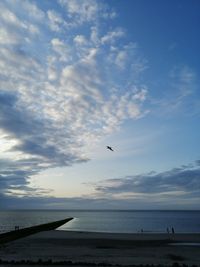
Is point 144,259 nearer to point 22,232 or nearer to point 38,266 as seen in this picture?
point 38,266

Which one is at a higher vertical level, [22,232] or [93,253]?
[22,232]

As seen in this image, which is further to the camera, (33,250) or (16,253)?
(33,250)

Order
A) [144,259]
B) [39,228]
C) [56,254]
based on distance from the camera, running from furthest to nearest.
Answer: [39,228] → [56,254] → [144,259]

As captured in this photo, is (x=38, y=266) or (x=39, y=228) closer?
(x=38, y=266)

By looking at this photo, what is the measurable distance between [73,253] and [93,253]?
5.04 feet

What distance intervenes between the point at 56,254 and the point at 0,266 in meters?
7.71

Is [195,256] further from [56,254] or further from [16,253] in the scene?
[16,253]

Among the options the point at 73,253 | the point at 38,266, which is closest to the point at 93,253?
the point at 73,253

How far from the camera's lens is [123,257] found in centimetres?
2517

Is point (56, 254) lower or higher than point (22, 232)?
lower

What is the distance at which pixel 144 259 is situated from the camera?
24.5 meters

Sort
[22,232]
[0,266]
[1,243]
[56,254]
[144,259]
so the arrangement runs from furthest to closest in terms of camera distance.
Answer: [22,232], [1,243], [56,254], [144,259], [0,266]

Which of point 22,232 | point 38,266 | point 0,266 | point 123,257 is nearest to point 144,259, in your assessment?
point 123,257

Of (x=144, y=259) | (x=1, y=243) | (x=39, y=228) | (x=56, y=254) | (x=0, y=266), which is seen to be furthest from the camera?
(x=39, y=228)
